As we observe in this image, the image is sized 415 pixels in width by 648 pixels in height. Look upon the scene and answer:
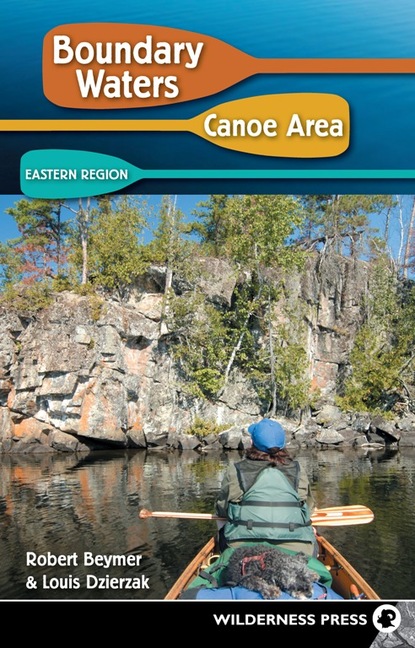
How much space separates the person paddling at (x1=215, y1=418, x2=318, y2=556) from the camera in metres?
2.84

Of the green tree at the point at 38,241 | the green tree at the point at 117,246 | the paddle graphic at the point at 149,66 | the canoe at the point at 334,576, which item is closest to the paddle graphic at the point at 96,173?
the paddle graphic at the point at 149,66

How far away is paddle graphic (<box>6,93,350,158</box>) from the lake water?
8.00 feet

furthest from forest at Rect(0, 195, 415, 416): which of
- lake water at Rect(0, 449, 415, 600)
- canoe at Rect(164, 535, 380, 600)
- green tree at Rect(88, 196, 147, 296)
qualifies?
canoe at Rect(164, 535, 380, 600)

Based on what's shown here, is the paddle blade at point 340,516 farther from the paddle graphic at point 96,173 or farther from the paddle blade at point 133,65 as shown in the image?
the paddle blade at point 133,65

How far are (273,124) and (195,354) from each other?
1682 centimetres

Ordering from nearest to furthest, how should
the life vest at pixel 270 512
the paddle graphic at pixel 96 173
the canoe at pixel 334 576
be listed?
1. the life vest at pixel 270 512
2. the paddle graphic at pixel 96 173
3. the canoe at pixel 334 576

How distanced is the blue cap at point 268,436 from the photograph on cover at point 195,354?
171 inches

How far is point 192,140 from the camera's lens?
294 cm

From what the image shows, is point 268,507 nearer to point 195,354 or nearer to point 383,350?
point 195,354

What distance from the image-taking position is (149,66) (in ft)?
9.46

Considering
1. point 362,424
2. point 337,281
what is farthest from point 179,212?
point 362,424

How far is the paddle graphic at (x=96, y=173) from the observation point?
2.96m
